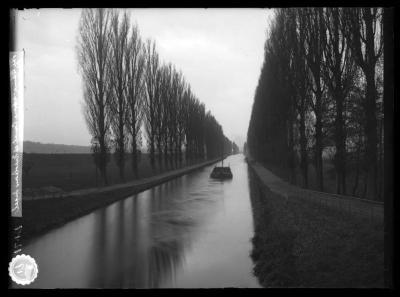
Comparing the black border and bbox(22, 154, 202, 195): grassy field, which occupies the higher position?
the black border

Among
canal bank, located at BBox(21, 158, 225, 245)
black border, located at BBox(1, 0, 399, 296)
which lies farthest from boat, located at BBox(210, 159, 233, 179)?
black border, located at BBox(1, 0, 399, 296)

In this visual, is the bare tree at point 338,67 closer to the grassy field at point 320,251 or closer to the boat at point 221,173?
the grassy field at point 320,251

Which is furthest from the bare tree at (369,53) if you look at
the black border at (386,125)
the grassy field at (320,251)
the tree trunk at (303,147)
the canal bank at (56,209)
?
the canal bank at (56,209)

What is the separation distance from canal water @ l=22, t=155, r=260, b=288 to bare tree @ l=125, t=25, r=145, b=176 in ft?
40.7

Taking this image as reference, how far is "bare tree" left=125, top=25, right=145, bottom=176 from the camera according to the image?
84.8 ft

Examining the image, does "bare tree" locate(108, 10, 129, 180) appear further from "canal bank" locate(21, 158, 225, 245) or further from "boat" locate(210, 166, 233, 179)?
"boat" locate(210, 166, 233, 179)

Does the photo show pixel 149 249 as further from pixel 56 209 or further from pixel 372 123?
pixel 372 123

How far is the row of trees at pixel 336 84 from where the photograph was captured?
12.3m

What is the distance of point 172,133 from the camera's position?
134 ft

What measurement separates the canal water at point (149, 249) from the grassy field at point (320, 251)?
60 cm

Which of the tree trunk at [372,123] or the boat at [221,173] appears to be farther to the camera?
the boat at [221,173]

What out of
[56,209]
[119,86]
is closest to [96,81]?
[119,86]

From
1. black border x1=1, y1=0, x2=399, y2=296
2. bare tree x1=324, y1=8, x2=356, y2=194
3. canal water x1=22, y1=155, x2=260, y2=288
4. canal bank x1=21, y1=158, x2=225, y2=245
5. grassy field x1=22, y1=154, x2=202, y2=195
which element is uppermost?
bare tree x1=324, y1=8, x2=356, y2=194
